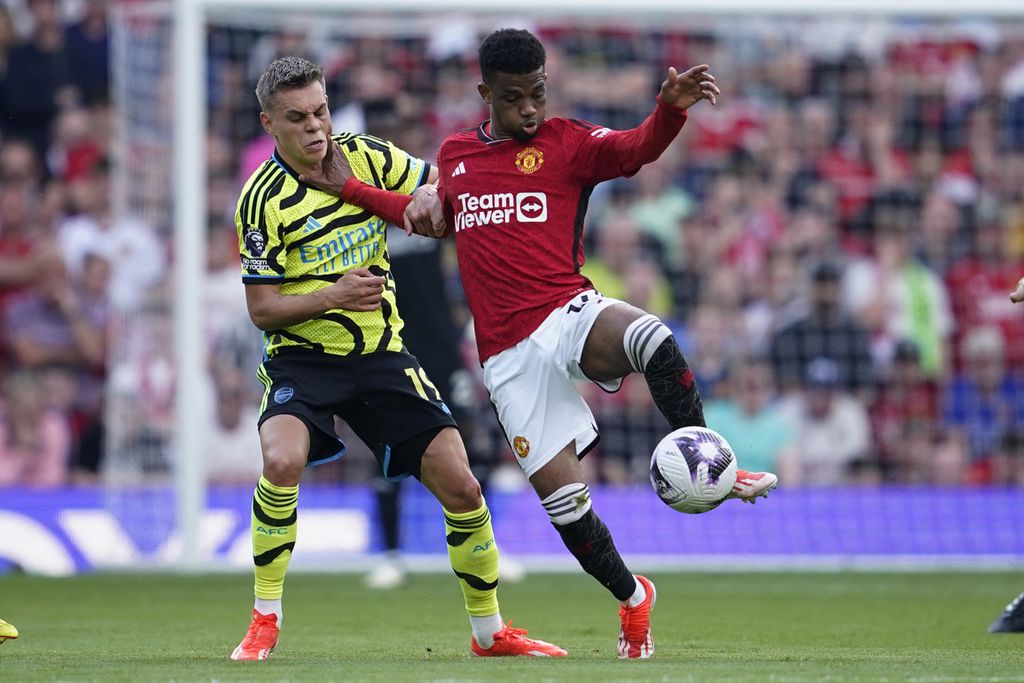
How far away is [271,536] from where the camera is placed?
6.22 metres

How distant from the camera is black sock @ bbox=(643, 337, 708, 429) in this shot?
589cm

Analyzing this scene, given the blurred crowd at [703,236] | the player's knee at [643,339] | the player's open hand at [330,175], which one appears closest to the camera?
the player's knee at [643,339]

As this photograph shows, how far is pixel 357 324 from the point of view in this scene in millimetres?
6465

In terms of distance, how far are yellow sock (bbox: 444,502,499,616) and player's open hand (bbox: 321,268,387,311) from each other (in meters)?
0.88

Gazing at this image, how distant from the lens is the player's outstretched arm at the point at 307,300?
20.7ft

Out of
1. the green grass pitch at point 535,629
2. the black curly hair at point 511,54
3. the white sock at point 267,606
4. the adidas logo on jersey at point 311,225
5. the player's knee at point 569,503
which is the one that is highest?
the black curly hair at point 511,54

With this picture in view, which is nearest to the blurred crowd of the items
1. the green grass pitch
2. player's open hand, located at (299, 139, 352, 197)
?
the green grass pitch

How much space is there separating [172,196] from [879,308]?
6.03 m

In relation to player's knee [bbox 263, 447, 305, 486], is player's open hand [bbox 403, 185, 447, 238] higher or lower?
higher

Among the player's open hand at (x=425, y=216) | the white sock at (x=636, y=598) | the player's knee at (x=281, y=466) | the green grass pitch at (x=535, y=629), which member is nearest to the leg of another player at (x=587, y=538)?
the white sock at (x=636, y=598)

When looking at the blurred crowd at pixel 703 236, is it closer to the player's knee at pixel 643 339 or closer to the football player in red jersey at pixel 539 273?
the football player in red jersey at pixel 539 273

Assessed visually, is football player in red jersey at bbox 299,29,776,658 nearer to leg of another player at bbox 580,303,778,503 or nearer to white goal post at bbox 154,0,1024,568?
leg of another player at bbox 580,303,778,503

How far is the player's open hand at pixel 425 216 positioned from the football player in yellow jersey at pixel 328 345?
0.65 ft

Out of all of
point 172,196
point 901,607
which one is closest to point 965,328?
point 901,607
